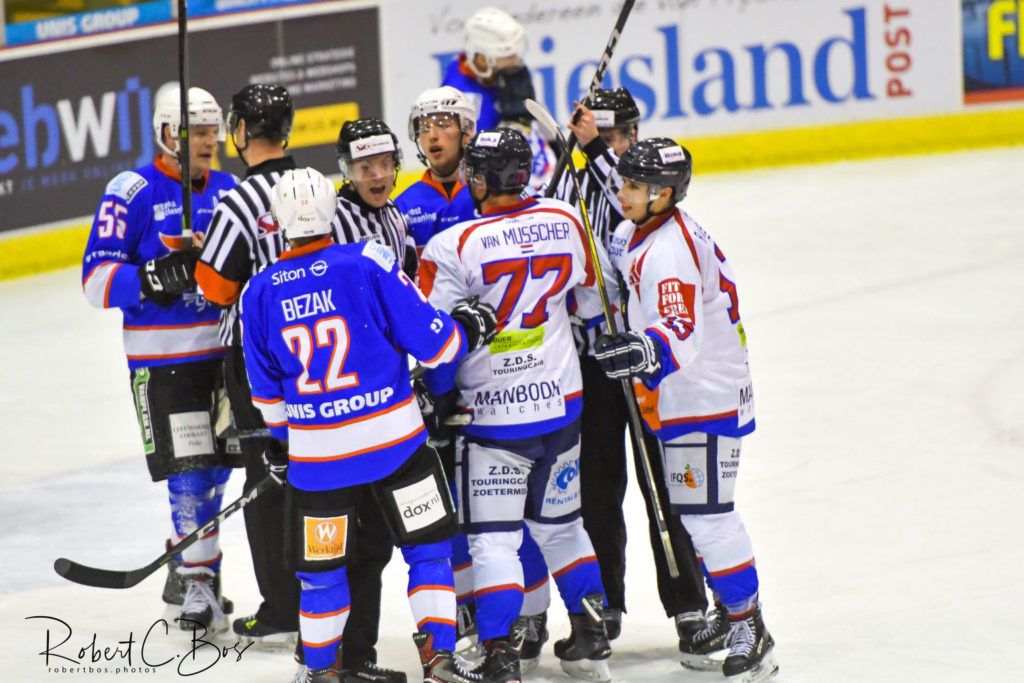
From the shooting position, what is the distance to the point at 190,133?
4645 mm

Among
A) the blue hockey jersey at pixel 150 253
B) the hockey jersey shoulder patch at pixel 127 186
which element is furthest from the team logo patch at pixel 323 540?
the hockey jersey shoulder patch at pixel 127 186

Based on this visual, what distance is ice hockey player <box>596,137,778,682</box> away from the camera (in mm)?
4051

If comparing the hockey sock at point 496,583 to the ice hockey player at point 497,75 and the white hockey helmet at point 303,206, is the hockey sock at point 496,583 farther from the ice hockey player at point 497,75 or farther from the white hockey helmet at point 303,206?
the ice hockey player at point 497,75

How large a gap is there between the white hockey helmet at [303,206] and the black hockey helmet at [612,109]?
3.37ft

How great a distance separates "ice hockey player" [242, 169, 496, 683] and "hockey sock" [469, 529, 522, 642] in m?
0.11

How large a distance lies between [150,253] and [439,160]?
2.97 feet

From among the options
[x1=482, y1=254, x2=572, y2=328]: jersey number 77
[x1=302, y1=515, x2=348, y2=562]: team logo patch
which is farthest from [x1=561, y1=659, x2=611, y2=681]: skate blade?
[x1=482, y1=254, x2=572, y2=328]: jersey number 77

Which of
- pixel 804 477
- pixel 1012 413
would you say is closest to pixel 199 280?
pixel 804 477

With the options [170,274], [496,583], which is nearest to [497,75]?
[170,274]

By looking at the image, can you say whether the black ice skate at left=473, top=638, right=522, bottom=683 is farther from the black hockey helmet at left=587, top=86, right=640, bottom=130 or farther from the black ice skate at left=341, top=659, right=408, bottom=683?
the black hockey helmet at left=587, top=86, right=640, bottom=130

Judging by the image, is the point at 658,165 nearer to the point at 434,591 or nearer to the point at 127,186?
the point at 434,591

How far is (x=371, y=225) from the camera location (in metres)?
4.30

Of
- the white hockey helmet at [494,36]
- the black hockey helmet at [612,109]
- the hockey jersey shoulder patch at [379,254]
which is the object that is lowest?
the hockey jersey shoulder patch at [379,254]

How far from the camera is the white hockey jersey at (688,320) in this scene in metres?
3.99
